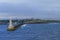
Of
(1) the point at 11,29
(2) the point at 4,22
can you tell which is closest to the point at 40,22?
(2) the point at 4,22

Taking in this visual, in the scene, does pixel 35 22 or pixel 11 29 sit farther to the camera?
pixel 35 22

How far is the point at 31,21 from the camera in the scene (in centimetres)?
6969

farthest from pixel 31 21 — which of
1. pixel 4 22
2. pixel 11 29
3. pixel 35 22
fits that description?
pixel 11 29

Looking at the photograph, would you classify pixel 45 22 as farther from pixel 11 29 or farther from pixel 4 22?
pixel 11 29

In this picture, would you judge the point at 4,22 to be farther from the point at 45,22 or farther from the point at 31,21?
the point at 45,22

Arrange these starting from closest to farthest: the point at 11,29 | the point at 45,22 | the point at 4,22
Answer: the point at 11,29 → the point at 4,22 → the point at 45,22

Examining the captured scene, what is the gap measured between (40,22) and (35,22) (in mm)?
1632

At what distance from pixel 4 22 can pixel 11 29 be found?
41.9 m

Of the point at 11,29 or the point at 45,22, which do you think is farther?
the point at 45,22

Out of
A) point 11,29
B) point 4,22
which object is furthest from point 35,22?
point 11,29

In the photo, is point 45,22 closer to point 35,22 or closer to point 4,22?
point 35,22

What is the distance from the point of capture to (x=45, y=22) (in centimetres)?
7506

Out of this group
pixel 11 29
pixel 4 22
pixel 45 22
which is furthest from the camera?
pixel 45 22

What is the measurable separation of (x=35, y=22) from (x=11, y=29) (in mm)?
45916
